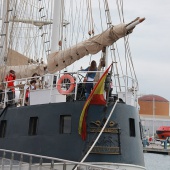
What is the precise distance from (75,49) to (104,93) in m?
2.90

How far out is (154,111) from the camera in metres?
129

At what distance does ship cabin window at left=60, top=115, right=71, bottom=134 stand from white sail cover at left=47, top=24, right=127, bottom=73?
337cm

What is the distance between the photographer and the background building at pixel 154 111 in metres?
122

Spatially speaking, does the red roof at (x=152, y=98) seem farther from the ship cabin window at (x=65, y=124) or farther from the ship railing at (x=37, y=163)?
the ship railing at (x=37, y=163)

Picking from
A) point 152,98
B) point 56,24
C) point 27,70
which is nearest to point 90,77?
point 56,24

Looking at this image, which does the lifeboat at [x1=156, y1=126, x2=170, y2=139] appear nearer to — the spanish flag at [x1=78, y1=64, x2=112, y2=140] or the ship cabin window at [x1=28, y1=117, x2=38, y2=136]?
the ship cabin window at [x1=28, y1=117, x2=38, y2=136]

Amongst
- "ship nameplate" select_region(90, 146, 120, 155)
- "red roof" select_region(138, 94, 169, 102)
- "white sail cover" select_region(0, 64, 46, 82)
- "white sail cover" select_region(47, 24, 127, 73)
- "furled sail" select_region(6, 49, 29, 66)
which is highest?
"red roof" select_region(138, 94, 169, 102)

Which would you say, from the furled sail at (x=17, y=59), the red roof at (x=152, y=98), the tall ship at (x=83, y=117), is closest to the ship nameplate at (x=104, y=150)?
the tall ship at (x=83, y=117)

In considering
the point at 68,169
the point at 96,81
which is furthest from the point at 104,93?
the point at 68,169

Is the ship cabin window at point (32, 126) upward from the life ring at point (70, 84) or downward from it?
downward

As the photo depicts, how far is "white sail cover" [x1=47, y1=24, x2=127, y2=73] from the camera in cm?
1964

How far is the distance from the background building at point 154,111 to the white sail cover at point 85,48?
3885 inches

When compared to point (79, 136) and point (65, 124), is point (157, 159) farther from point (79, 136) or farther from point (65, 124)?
point (79, 136)

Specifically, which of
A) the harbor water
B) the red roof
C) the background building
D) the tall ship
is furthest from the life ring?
the red roof
